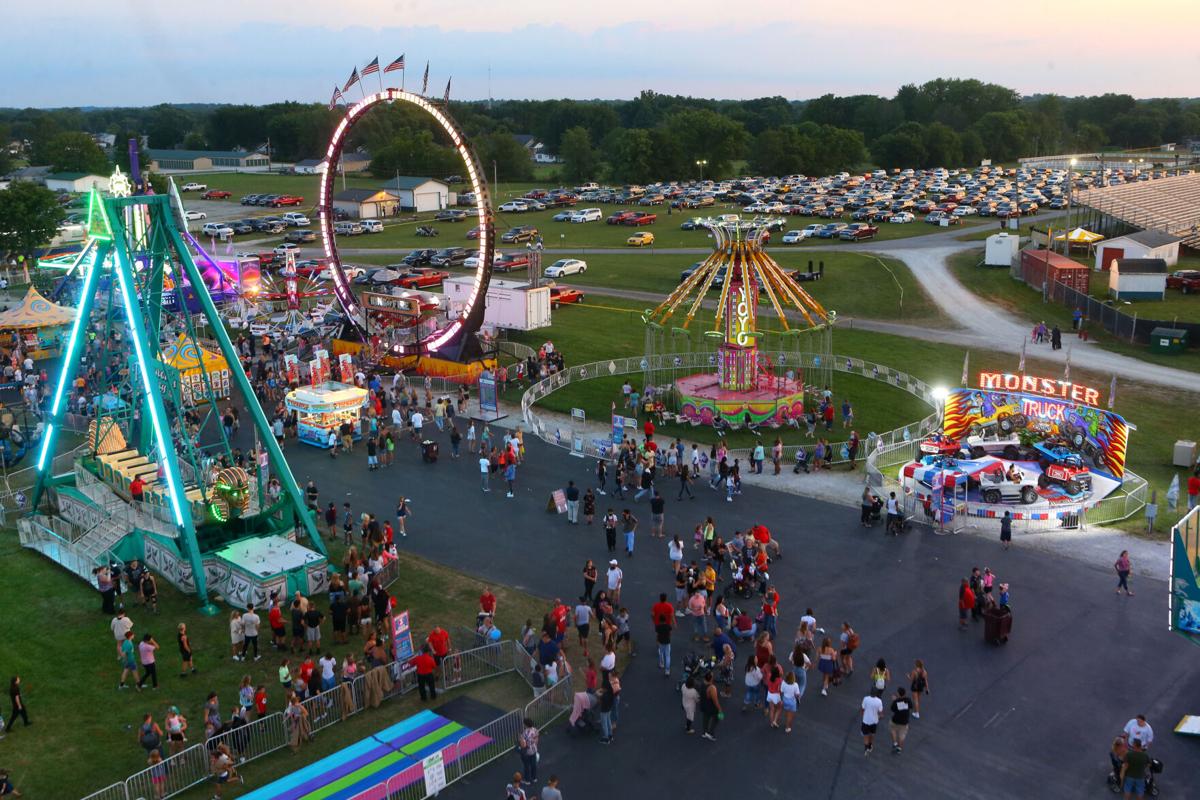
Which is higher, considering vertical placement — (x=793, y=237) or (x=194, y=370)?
(x=793, y=237)

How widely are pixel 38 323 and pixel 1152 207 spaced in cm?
7370

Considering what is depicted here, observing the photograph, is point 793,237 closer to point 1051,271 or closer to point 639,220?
point 639,220

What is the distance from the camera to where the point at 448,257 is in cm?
7650

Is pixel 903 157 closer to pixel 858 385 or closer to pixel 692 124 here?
pixel 692 124

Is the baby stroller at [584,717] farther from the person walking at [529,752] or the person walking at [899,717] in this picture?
the person walking at [899,717]

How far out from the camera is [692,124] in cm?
14612

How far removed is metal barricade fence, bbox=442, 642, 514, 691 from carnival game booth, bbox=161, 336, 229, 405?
2306 centimetres

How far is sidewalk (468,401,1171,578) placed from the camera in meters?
26.7

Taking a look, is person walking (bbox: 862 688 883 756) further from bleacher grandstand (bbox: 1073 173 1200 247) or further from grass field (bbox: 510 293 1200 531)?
bleacher grandstand (bbox: 1073 173 1200 247)

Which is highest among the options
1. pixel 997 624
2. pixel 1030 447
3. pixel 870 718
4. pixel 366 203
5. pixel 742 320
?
pixel 366 203

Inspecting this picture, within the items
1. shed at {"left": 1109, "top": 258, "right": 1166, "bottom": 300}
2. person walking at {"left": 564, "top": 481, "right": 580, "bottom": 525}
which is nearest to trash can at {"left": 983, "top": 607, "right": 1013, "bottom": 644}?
person walking at {"left": 564, "top": 481, "right": 580, "bottom": 525}

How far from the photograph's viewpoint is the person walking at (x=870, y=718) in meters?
18.4

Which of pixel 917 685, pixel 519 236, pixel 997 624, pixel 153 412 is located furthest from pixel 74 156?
pixel 917 685

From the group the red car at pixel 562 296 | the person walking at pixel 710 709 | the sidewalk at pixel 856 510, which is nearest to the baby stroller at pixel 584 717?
the person walking at pixel 710 709
